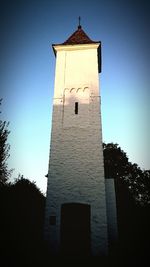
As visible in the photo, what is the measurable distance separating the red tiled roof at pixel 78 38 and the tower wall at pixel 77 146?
2.05 feet

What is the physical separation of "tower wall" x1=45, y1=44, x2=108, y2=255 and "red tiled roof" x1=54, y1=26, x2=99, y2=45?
626mm

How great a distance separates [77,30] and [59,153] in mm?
12221

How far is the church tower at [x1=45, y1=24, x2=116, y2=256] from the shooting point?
10.1 m

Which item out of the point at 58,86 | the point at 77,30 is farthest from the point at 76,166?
the point at 77,30

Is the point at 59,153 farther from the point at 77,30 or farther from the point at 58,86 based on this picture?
the point at 77,30

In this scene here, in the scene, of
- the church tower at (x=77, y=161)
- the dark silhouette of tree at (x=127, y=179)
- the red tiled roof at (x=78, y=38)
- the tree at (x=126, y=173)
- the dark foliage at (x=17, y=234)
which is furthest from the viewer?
the tree at (x=126, y=173)

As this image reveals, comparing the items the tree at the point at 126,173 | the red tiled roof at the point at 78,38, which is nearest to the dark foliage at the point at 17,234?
the red tiled roof at the point at 78,38

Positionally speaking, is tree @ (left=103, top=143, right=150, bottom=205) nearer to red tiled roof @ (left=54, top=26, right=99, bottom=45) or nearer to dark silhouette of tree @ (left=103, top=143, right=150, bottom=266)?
dark silhouette of tree @ (left=103, top=143, right=150, bottom=266)

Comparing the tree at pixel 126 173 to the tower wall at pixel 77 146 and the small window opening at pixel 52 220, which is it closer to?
the tower wall at pixel 77 146

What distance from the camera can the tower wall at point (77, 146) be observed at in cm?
1038

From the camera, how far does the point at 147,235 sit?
14.3 metres

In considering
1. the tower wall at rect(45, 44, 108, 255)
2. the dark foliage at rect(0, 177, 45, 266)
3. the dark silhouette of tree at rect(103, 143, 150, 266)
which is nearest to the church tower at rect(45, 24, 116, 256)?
the tower wall at rect(45, 44, 108, 255)

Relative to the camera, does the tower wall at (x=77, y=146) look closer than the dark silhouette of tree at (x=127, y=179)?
Yes

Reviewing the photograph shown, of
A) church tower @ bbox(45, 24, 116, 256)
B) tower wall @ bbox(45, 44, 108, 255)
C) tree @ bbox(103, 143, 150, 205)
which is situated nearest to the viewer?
church tower @ bbox(45, 24, 116, 256)
